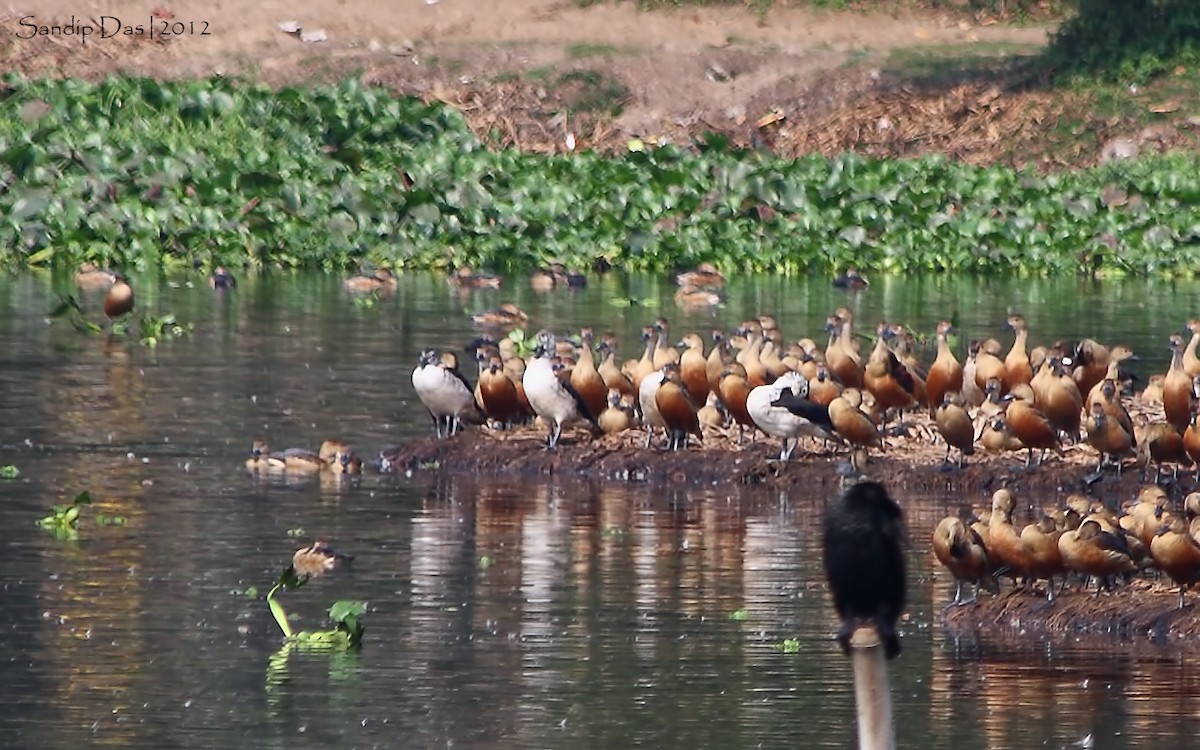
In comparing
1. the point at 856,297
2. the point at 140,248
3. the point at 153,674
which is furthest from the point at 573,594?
the point at 140,248

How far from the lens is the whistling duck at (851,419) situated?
55.4 ft

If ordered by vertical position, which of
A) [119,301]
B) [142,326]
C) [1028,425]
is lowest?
[1028,425]

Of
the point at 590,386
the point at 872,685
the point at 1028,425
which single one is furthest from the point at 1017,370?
the point at 872,685

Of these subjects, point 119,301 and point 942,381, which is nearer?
point 942,381

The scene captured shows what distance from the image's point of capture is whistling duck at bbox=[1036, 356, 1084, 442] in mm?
17250

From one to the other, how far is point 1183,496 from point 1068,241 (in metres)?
17.2

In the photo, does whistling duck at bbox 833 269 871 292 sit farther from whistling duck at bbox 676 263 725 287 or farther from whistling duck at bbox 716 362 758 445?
whistling duck at bbox 716 362 758 445

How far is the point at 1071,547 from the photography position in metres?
12.4

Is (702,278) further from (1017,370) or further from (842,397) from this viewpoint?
(842,397)

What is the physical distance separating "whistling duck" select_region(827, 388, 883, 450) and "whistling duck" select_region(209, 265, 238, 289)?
44.7ft

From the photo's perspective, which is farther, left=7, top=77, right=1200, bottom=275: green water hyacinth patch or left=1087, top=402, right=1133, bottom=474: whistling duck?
left=7, top=77, right=1200, bottom=275: green water hyacinth patch

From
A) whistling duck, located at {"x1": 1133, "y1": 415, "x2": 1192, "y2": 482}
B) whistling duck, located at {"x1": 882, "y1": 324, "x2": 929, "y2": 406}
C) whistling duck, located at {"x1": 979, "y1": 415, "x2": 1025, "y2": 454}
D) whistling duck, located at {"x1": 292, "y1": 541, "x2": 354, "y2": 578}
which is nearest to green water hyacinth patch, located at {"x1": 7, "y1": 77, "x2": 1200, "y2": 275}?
whistling duck, located at {"x1": 882, "y1": 324, "x2": 929, "y2": 406}

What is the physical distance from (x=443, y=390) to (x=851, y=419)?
9.06 ft

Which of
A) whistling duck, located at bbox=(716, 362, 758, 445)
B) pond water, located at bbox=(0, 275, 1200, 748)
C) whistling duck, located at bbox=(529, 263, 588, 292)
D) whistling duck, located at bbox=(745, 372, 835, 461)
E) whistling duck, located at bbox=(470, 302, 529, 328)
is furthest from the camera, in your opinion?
whistling duck, located at bbox=(529, 263, 588, 292)
